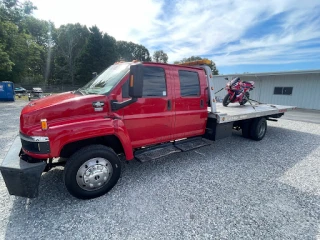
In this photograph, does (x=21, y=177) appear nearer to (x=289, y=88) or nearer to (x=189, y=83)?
(x=189, y=83)

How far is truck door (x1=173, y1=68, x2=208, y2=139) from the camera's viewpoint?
3.75 metres

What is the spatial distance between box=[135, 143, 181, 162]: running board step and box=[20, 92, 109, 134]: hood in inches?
41.1

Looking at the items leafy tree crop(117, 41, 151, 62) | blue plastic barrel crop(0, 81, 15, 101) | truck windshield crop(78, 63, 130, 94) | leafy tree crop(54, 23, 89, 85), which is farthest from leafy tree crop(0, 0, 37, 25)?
leafy tree crop(117, 41, 151, 62)

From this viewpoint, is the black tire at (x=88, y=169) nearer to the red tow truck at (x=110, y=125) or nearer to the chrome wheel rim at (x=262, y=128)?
the red tow truck at (x=110, y=125)

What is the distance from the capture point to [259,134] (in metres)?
5.85

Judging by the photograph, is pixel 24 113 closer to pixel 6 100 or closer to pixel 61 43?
pixel 6 100

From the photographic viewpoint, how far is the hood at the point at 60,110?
2506mm

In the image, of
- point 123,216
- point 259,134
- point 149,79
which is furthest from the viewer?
point 259,134

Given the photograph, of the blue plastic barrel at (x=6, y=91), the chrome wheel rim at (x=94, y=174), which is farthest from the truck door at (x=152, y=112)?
the blue plastic barrel at (x=6, y=91)

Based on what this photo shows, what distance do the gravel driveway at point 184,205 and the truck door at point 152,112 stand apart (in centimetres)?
77

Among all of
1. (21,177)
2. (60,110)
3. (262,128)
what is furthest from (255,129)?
(21,177)

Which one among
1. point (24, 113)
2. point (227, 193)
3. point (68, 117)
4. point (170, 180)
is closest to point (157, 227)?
point (170, 180)

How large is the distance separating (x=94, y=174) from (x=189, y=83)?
258cm

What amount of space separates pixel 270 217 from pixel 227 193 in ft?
2.17
